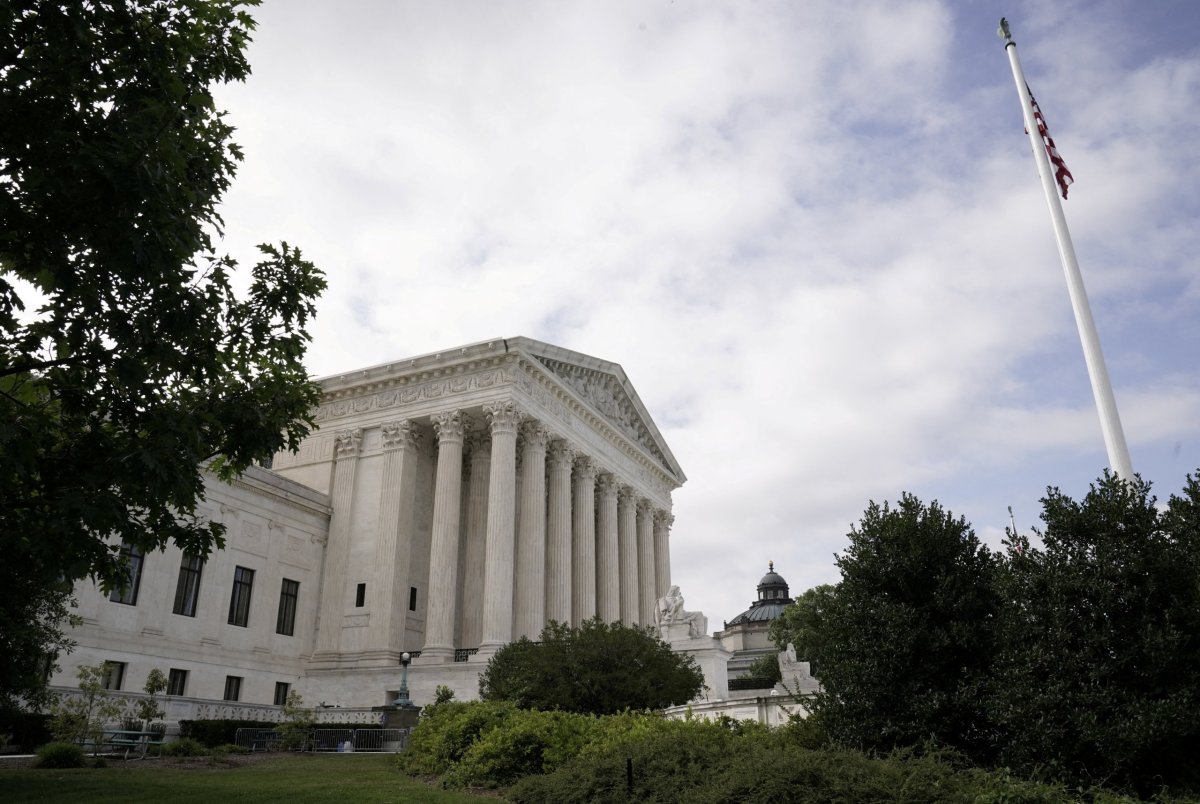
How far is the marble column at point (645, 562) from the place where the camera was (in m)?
55.5

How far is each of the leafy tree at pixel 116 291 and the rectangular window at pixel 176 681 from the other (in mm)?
25904

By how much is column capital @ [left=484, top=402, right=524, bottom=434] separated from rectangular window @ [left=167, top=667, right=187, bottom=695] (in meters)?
16.4

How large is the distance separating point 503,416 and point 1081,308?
25.5m

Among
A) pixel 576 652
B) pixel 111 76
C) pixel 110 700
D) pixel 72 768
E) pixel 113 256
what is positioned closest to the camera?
pixel 113 256

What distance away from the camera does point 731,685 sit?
4978 centimetres

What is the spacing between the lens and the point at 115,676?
3241 centimetres

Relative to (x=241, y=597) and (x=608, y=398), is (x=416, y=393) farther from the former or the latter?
(x=608, y=398)

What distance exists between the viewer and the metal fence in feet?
93.3

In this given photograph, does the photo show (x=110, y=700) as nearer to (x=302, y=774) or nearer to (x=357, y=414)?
(x=302, y=774)

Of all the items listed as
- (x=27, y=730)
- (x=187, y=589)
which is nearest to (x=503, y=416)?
(x=187, y=589)

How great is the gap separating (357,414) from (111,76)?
3517cm

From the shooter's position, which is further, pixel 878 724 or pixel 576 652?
pixel 576 652

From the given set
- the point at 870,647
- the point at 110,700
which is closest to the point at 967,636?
the point at 870,647

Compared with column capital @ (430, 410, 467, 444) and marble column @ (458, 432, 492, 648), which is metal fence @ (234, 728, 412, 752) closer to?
marble column @ (458, 432, 492, 648)
